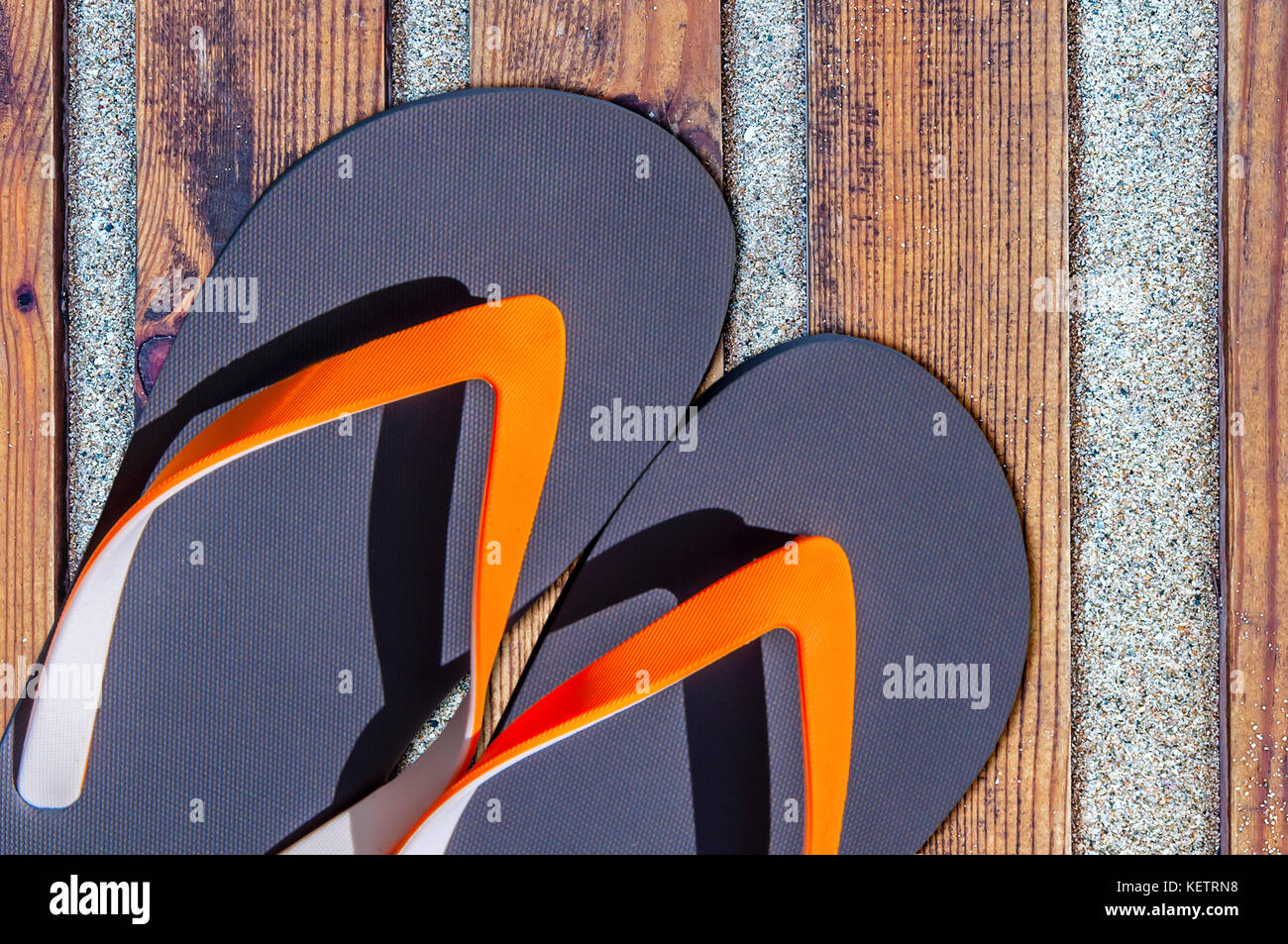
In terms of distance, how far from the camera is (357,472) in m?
0.61

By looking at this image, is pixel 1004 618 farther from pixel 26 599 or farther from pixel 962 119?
pixel 26 599

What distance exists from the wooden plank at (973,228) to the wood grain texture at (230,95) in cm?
34

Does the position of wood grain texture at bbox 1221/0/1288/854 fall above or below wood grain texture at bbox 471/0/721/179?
below

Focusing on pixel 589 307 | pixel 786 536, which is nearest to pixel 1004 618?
pixel 786 536

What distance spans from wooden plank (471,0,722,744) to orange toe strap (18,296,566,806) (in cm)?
16

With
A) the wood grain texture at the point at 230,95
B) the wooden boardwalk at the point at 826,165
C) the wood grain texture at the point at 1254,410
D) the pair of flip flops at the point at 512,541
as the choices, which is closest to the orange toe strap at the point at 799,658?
the pair of flip flops at the point at 512,541

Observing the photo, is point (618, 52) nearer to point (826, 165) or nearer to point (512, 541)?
point (826, 165)

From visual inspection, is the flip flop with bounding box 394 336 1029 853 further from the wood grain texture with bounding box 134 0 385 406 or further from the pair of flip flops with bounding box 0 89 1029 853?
the wood grain texture with bounding box 134 0 385 406

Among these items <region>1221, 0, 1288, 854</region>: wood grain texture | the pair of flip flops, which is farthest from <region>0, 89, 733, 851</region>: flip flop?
<region>1221, 0, 1288, 854</region>: wood grain texture

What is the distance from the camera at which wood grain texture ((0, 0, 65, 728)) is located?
590 millimetres

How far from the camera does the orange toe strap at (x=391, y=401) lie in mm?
550

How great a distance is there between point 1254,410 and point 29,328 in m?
0.89

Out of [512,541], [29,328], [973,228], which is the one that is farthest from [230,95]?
[973,228]

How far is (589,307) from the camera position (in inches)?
23.3
